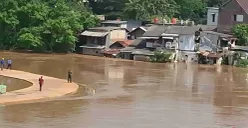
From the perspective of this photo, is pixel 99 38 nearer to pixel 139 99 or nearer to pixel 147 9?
pixel 147 9

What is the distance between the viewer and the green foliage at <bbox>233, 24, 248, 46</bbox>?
6512cm

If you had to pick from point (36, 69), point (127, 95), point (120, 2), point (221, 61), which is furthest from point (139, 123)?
point (120, 2)

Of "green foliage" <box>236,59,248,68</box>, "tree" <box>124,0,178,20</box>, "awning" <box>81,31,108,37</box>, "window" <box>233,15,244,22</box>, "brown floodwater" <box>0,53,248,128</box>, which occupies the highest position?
"tree" <box>124,0,178,20</box>

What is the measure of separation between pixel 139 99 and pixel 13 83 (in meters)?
10.5

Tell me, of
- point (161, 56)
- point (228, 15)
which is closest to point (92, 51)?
point (161, 56)

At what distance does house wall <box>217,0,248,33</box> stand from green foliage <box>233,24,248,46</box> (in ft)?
11.1

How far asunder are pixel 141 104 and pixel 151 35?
33866 mm

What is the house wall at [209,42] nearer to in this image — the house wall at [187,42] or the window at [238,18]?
the house wall at [187,42]

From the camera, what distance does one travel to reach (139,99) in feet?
113

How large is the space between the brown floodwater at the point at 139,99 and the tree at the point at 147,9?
780 inches

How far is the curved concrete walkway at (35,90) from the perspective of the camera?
31516 millimetres

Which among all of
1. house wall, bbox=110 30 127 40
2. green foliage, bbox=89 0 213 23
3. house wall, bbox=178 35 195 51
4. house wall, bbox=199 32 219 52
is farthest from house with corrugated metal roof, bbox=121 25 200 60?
green foliage, bbox=89 0 213 23

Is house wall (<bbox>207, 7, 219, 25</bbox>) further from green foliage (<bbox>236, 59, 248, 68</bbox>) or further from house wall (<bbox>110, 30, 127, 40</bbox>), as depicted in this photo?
green foliage (<bbox>236, 59, 248, 68</bbox>)

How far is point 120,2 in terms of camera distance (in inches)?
3366
